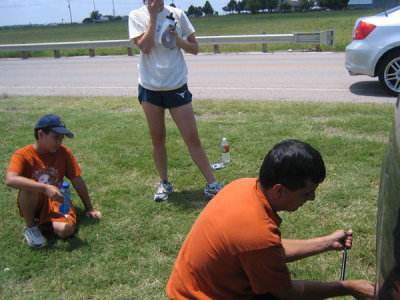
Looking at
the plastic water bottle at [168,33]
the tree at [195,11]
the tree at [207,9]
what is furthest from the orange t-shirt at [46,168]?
the tree at [207,9]

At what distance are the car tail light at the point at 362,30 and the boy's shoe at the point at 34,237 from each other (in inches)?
265

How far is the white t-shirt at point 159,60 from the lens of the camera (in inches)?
149

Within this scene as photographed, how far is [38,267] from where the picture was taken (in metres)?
3.26

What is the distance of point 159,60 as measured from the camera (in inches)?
150

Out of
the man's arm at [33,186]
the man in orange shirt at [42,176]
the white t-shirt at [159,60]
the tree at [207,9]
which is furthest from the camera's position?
the tree at [207,9]

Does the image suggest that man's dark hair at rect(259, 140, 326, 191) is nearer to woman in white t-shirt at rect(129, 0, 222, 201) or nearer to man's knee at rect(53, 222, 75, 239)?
woman in white t-shirt at rect(129, 0, 222, 201)

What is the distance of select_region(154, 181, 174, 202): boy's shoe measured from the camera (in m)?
4.20

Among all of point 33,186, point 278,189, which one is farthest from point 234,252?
point 33,186

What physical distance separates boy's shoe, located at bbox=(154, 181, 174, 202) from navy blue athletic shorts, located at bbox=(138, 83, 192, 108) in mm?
845

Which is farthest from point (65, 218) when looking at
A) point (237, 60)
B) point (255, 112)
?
point (237, 60)

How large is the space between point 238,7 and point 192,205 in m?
105

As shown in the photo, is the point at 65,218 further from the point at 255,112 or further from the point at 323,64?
the point at 323,64

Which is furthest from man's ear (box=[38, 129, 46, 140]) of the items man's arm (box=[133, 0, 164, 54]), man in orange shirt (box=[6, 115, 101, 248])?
man's arm (box=[133, 0, 164, 54])

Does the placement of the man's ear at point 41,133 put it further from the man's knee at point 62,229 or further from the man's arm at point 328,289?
the man's arm at point 328,289
